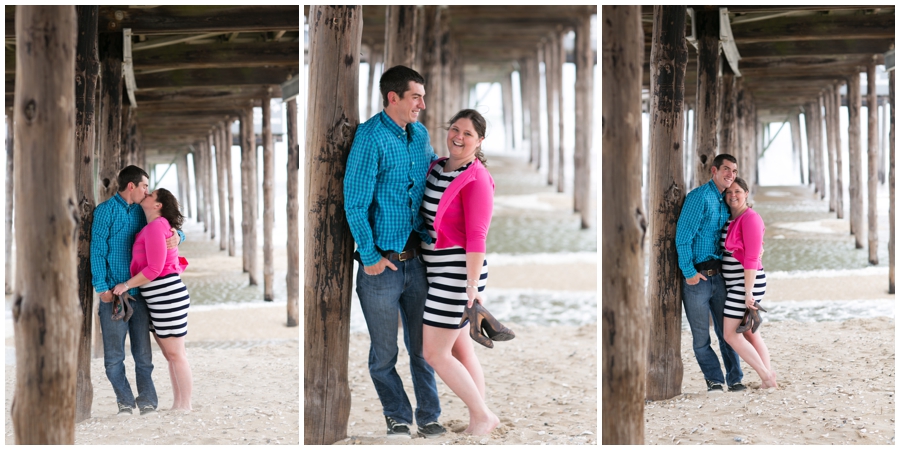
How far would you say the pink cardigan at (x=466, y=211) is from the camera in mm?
3219

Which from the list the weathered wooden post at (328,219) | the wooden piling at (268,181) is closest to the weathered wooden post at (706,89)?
the weathered wooden post at (328,219)

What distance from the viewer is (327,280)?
132 inches

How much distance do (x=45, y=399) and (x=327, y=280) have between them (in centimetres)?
115

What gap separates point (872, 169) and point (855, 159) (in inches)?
22.5

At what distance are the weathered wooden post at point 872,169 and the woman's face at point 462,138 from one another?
4.94m

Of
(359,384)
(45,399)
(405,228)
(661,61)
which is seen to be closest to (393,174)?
(405,228)

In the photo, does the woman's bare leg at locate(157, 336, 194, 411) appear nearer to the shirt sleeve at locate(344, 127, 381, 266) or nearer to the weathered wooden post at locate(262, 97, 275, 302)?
the shirt sleeve at locate(344, 127, 381, 266)

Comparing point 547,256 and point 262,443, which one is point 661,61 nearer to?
point 262,443

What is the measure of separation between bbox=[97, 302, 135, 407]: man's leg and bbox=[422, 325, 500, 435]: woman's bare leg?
6.02ft

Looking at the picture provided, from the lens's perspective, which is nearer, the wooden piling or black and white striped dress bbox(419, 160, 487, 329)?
black and white striped dress bbox(419, 160, 487, 329)

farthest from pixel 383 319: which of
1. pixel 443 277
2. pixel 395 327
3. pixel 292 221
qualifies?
pixel 292 221

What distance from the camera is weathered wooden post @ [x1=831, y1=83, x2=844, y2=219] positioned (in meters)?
6.82

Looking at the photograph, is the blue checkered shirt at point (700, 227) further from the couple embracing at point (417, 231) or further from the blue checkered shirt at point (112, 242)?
the blue checkered shirt at point (112, 242)

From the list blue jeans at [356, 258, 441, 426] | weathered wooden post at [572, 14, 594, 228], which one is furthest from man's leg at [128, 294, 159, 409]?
weathered wooden post at [572, 14, 594, 228]
